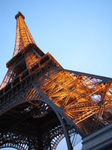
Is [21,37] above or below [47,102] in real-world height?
above

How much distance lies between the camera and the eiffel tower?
898 cm

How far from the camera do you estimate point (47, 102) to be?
11.1m

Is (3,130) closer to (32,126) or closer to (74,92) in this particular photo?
(32,126)

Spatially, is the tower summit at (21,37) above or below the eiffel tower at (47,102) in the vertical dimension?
above

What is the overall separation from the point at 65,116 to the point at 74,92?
270 centimetres

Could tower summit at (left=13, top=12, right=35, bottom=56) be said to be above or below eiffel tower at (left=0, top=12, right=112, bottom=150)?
above

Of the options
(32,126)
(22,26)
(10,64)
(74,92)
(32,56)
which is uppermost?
(22,26)

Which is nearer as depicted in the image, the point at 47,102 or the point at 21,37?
the point at 47,102

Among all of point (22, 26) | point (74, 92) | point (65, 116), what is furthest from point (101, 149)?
point (22, 26)

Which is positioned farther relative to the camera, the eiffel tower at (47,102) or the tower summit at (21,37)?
the tower summit at (21,37)

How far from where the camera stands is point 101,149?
460 cm

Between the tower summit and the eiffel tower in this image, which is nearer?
the eiffel tower

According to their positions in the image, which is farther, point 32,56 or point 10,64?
point 10,64

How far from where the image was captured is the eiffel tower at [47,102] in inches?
353
